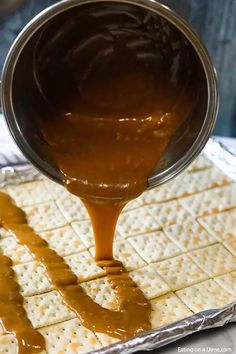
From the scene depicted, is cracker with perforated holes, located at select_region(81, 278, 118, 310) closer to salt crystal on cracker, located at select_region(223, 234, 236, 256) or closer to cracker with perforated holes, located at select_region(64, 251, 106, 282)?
cracker with perforated holes, located at select_region(64, 251, 106, 282)

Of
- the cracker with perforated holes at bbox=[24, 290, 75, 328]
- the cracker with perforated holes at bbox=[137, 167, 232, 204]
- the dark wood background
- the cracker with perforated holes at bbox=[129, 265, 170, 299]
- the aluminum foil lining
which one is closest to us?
the aluminum foil lining

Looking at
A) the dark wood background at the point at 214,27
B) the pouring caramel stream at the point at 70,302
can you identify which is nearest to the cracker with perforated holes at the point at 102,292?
the pouring caramel stream at the point at 70,302

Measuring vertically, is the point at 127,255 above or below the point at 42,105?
below

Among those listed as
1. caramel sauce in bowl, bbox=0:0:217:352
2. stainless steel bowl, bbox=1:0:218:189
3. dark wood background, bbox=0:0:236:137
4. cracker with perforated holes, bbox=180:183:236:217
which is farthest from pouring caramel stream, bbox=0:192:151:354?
dark wood background, bbox=0:0:236:137

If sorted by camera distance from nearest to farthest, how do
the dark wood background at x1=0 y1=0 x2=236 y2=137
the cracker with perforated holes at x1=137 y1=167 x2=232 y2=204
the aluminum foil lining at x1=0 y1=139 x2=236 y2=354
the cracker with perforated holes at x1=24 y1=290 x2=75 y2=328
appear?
the aluminum foil lining at x1=0 y1=139 x2=236 y2=354 < the cracker with perforated holes at x1=24 y1=290 x2=75 y2=328 < the cracker with perforated holes at x1=137 y1=167 x2=232 y2=204 < the dark wood background at x1=0 y1=0 x2=236 y2=137

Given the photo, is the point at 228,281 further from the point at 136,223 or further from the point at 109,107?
the point at 109,107

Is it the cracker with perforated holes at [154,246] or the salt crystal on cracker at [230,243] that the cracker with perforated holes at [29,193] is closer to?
the cracker with perforated holes at [154,246]

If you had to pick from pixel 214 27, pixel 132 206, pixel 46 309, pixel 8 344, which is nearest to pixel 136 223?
pixel 132 206

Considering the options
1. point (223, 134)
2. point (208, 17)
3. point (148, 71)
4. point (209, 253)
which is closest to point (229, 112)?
point (223, 134)
